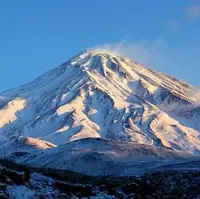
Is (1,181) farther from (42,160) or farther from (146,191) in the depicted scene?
(42,160)

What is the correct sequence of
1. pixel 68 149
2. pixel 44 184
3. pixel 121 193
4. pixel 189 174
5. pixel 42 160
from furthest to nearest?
pixel 68 149, pixel 42 160, pixel 189 174, pixel 121 193, pixel 44 184

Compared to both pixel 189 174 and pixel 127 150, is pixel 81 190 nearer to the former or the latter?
pixel 189 174

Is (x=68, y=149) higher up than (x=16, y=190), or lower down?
higher up

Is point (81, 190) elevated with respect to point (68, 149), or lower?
lower

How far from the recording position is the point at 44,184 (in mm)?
35438

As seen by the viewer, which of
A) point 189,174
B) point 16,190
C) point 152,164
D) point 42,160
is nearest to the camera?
point 16,190

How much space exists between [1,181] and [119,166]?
359 ft

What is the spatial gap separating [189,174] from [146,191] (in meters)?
42.0

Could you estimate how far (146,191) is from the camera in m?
40.8

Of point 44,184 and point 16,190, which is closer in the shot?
point 16,190

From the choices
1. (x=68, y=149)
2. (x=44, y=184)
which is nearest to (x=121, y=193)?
(x=44, y=184)

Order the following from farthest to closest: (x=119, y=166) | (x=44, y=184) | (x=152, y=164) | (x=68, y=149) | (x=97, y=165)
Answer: (x=68, y=149), (x=97, y=165), (x=119, y=166), (x=152, y=164), (x=44, y=184)

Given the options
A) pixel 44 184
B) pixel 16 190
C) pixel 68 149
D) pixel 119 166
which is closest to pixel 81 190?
pixel 44 184

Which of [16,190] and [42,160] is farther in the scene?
[42,160]
